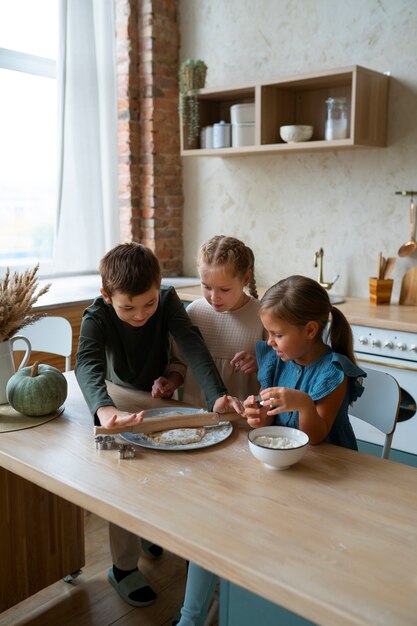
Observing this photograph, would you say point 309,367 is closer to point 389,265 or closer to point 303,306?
point 303,306

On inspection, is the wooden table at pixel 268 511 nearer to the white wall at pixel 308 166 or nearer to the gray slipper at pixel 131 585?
the gray slipper at pixel 131 585

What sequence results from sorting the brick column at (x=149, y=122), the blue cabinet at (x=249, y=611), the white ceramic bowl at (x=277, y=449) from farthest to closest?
the brick column at (x=149, y=122) < the white ceramic bowl at (x=277, y=449) < the blue cabinet at (x=249, y=611)

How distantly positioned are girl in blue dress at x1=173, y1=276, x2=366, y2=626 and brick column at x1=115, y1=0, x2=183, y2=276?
2.37 metres

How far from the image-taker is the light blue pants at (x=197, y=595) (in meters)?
1.43

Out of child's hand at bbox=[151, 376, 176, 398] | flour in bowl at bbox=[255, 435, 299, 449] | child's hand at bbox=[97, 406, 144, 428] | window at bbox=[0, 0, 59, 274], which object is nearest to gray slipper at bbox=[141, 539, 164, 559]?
child's hand at bbox=[151, 376, 176, 398]

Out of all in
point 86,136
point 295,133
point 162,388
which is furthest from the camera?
point 86,136

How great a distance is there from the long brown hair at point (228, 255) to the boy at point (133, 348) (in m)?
0.16

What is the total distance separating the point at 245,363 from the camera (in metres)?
1.68

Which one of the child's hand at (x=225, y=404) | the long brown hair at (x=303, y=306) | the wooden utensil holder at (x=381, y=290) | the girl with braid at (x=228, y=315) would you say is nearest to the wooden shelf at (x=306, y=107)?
the wooden utensil holder at (x=381, y=290)

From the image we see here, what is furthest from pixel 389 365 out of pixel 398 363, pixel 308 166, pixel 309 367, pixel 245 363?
pixel 308 166

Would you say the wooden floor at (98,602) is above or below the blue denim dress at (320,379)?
below

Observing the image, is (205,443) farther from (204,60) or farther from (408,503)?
(204,60)

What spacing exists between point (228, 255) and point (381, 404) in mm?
576

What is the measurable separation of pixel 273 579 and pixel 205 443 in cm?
49
